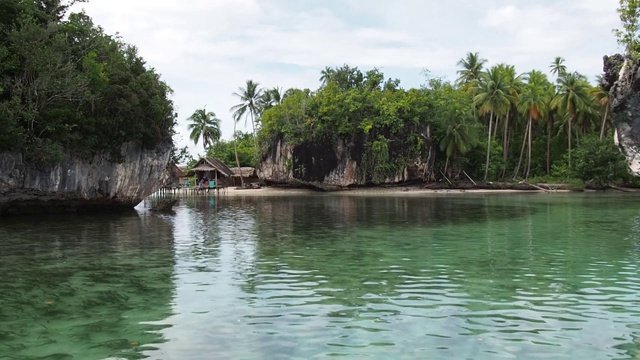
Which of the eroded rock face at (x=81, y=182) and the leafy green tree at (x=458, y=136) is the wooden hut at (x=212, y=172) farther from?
the eroded rock face at (x=81, y=182)

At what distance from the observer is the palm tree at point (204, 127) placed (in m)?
74.3

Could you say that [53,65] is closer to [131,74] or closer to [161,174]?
[131,74]

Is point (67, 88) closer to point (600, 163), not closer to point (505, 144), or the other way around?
point (600, 163)

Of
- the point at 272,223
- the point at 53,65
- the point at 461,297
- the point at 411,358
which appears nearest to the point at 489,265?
the point at 461,297

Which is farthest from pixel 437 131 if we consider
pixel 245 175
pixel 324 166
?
pixel 245 175

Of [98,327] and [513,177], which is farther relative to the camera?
[513,177]

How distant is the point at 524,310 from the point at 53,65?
2142 centimetres

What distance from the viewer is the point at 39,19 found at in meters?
25.1

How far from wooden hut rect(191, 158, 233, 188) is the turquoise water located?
47.0 metres

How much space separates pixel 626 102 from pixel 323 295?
3169cm

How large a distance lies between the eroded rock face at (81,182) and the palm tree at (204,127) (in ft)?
135

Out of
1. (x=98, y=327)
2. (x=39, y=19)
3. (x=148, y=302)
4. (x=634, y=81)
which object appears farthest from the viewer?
(x=634, y=81)

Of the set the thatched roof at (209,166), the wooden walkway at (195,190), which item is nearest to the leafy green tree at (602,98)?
the wooden walkway at (195,190)

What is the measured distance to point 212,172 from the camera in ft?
224
